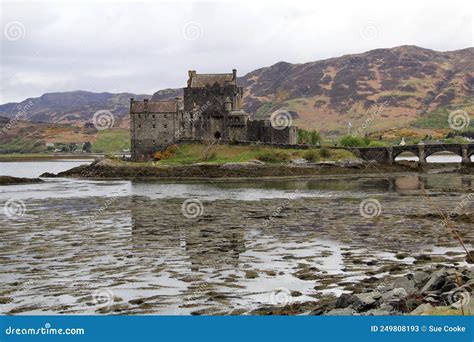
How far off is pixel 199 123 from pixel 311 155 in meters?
19.0

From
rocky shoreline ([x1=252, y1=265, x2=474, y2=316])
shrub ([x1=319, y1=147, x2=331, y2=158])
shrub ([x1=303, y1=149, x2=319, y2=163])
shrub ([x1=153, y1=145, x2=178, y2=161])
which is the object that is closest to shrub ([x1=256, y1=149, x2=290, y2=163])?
shrub ([x1=303, y1=149, x2=319, y2=163])

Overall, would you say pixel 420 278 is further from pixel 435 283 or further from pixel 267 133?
pixel 267 133

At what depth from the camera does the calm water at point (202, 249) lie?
1797cm

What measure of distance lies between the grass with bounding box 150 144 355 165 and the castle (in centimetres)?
396

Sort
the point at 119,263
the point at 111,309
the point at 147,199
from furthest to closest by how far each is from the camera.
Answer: the point at 147,199 < the point at 119,263 < the point at 111,309

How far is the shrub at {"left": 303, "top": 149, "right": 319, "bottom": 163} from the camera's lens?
86.3 metres

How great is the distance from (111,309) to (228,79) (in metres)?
82.8

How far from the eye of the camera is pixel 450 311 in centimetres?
1109

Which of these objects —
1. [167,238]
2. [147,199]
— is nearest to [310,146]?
[147,199]

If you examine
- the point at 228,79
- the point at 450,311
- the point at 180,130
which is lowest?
the point at 450,311

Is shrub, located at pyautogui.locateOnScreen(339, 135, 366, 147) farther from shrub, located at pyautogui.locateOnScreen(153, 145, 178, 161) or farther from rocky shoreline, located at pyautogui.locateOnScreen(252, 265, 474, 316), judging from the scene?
rocky shoreline, located at pyautogui.locateOnScreen(252, 265, 474, 316)

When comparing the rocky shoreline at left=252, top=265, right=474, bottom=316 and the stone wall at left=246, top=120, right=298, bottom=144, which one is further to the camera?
the stone wall at left=246, top=120, right=298, bottom=144

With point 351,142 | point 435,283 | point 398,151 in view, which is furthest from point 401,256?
point 351,142

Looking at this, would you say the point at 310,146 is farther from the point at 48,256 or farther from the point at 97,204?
the point at 48,256
